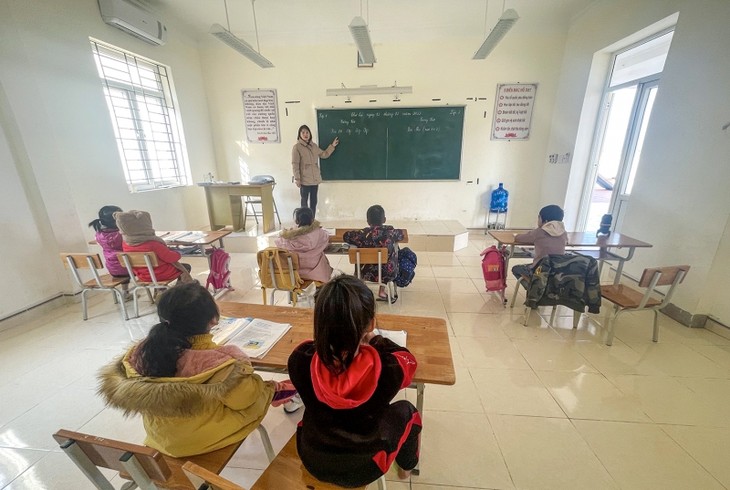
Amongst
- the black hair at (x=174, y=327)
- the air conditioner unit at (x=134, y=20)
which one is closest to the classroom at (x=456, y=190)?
the air conditioner unit at (x=134, y=20)

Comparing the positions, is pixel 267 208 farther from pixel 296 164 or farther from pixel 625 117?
pixel 625 117

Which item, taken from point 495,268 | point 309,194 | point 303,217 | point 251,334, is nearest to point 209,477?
point 251,334

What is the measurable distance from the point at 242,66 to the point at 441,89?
3.34 metres

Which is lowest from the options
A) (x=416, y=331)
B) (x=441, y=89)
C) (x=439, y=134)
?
(x=416, y=331)

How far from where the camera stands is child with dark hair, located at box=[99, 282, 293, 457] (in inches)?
31.7

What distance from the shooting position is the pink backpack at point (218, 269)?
290cm

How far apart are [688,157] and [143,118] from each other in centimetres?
624

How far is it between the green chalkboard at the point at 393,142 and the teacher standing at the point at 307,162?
0.81 ft

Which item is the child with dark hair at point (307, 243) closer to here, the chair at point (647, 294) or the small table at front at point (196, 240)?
the small table at front at point (196, 240)

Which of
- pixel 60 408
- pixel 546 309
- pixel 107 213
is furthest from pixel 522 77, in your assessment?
pixel 60 408

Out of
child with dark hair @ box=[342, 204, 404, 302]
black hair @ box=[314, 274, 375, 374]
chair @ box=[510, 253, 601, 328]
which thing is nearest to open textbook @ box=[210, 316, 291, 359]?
black hair @ box=[314, 274, 375, 374]

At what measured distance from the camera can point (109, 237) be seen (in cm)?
253

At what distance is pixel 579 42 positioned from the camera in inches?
157

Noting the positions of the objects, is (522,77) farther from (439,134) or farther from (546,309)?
(546,309)
